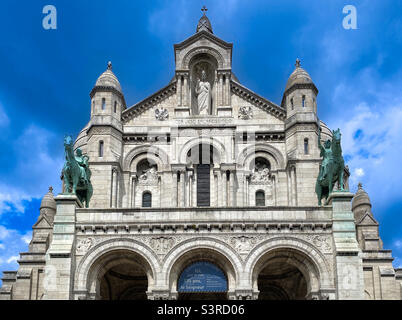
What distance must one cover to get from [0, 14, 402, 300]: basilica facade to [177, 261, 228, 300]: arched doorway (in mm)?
56

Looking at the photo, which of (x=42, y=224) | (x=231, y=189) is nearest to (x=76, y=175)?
(x=231, y=189)

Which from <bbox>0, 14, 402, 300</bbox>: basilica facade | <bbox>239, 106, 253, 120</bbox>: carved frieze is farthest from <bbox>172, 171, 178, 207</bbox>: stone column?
<bbox>239, 106, 253, 120</bbox>: carved frieze

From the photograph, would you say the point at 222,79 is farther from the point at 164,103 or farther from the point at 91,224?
the point at 91,224

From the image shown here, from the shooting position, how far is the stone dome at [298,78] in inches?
1725

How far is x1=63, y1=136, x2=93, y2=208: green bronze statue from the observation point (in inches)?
1364

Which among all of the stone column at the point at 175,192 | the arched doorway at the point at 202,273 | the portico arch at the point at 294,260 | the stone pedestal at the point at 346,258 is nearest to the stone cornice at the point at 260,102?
the stone column at the point at 175,192

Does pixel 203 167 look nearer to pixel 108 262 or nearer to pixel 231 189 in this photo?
pixel 231 189

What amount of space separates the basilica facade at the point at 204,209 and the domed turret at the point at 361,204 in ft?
0.32

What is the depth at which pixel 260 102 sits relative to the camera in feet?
145

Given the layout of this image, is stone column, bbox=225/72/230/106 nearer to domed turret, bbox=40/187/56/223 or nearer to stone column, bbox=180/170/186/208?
stone column, bbox=180/170/186/208

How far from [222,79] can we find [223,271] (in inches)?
636

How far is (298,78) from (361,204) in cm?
1269
